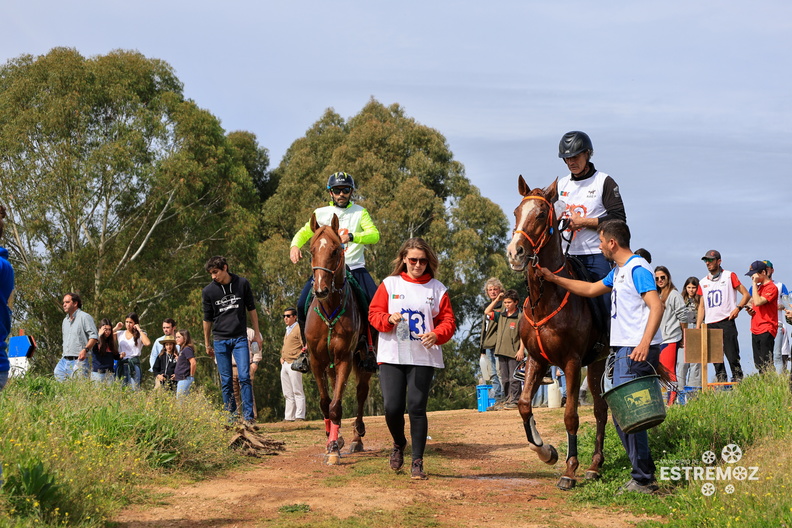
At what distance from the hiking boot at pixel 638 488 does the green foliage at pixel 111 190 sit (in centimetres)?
3132

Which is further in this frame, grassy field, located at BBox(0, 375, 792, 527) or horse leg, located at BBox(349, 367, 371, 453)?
horse leg, located at BBox(349, 367, 371, 453)

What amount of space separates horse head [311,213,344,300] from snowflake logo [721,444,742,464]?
14.6 ft

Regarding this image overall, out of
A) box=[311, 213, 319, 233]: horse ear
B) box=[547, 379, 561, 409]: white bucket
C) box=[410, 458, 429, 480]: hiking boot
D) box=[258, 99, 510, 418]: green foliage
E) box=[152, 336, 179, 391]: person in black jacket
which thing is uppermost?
box=[258, 99, 510, 418]: green foliage

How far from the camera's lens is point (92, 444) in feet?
27.5

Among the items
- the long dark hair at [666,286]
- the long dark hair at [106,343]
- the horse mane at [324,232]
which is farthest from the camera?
the long dark hair at [106,343]

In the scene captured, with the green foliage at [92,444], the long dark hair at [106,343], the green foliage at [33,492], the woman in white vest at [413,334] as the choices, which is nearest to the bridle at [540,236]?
the woman in white vest at [413,334]

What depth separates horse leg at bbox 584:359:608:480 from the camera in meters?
8.84

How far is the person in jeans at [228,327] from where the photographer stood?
13.4 metres

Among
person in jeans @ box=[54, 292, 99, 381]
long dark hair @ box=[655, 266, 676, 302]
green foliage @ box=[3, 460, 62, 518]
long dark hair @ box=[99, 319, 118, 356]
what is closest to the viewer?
green foliage @ box=[3, 460, 62, 518]

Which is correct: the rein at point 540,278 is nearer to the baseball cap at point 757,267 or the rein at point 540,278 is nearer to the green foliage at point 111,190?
the baseball cap at point 757,267

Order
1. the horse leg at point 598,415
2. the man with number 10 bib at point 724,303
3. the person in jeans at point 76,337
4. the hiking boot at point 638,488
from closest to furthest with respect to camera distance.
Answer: the hiking boot at point 638,488 → the horse leg at point 598,415 → the man with number 10 bib at point 724,303 → the person in jeans at point 76,337

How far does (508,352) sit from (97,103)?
27.2m

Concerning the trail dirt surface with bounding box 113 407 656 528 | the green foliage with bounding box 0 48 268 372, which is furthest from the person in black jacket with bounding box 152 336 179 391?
the green foliage with bounding box 0 48 268 372

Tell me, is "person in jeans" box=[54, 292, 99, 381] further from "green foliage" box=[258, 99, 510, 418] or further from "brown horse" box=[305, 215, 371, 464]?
"green foliage" box=[258, 99, 510, 418]
